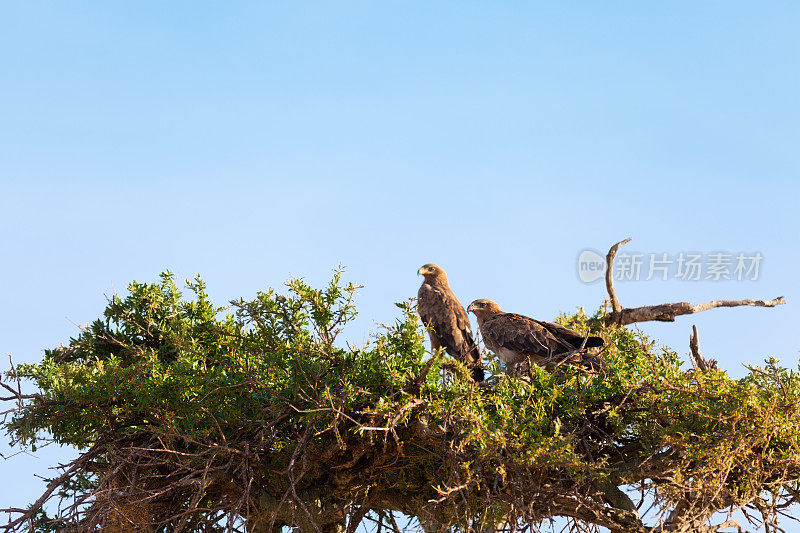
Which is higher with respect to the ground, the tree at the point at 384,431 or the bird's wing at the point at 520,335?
the bird's wing at the point at 520,335

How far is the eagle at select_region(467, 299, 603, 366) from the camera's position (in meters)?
9.02

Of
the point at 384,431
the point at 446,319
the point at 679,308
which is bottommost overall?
the point at 384,431

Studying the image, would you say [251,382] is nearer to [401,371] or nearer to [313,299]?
[313,299]

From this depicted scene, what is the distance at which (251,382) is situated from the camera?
683 centimetres

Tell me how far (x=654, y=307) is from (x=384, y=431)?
3.93 metres

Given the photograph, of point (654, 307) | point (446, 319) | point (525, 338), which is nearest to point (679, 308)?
point (654, 307)

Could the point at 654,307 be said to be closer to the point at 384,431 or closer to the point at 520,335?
the point at 520,335

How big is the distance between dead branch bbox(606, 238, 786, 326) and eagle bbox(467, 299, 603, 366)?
2.29 feet

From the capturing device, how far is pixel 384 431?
701 centimetres

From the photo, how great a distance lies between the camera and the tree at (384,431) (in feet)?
21.7

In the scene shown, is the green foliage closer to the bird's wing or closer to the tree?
the tree

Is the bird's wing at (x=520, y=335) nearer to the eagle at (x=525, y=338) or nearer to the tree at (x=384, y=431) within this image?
the eagle at (x=525, y=338)

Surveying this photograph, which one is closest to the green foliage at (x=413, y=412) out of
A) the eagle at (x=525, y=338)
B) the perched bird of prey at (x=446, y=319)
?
the eagle at (x=525, y=338)

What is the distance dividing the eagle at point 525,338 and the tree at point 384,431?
79 centimetres
